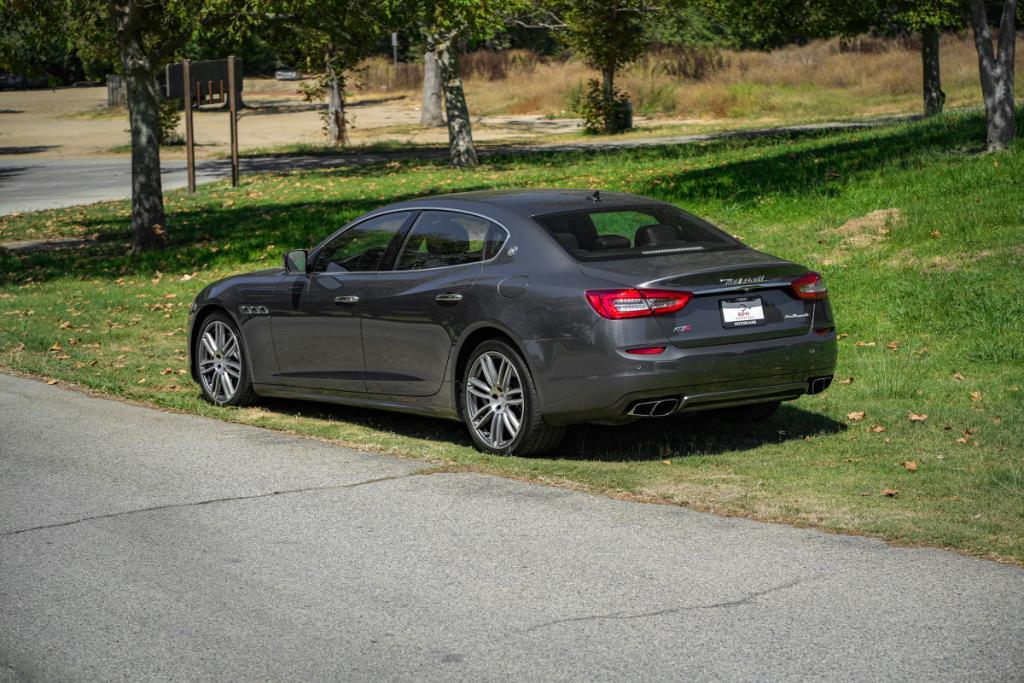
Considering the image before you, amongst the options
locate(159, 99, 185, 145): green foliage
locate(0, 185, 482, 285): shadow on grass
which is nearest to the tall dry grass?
locate(159, 99, 185, 145): green foliage

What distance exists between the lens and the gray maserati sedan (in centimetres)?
802

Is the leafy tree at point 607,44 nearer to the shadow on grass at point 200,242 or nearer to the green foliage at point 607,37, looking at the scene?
the green foliage at point 607,37

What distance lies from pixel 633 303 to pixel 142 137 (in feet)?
48.0

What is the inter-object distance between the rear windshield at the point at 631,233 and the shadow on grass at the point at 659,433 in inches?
49.8

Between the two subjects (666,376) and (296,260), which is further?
(296,260)

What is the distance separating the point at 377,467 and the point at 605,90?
35.1 metres

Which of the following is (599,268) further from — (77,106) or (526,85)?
(77,106)

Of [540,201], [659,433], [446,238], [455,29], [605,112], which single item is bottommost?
[659,433]

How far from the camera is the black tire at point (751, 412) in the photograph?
9438 mm

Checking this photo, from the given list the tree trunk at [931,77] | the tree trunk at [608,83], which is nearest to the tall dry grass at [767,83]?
the tree trunk at [608,83]

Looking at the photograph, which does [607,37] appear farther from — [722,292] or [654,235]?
[722,292]

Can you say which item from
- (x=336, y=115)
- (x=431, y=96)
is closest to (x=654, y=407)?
(x=336, y=115)

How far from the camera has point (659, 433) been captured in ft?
30.9

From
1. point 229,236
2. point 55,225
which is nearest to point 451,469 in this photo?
point 229,236
